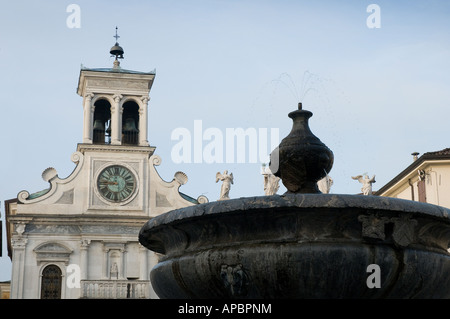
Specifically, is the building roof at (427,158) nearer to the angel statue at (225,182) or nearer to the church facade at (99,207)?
the angel statue at (225,182)

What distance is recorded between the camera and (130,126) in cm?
4488

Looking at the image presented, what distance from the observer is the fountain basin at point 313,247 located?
22.7 ft

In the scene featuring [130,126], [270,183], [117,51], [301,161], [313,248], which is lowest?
[313,248]

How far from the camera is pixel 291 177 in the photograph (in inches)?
335

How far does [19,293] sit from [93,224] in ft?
16.4

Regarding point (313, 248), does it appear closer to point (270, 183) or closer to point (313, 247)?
point (313, 247)

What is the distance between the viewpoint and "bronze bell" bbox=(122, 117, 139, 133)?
44781 millimetres

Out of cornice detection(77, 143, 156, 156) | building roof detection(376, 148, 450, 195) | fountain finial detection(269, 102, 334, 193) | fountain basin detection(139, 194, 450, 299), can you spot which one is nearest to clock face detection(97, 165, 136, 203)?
cornice detection(77, 143, 156, 156)

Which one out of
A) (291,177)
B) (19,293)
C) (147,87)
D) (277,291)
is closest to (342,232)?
(277,291)

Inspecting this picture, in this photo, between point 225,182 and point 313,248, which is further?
point 225,182

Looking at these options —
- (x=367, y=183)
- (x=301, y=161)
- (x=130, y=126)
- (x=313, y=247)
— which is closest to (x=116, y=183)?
(x=130, y=126)

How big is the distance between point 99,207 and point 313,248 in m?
36.9

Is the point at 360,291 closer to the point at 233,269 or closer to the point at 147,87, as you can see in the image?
the point at 233,269

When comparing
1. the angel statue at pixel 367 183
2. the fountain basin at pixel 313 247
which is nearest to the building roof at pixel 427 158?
the angel statue at pixel 367 183
